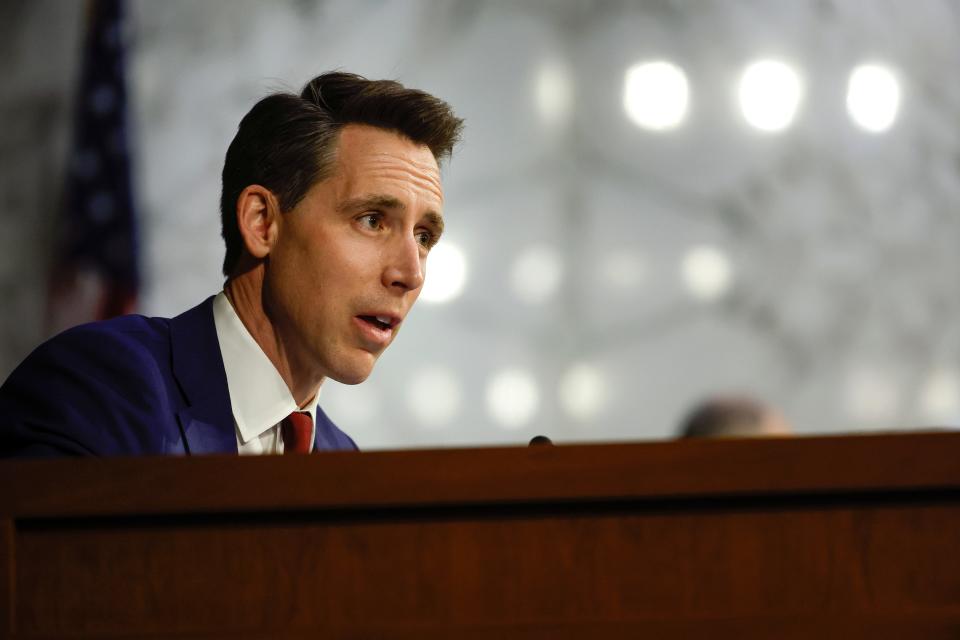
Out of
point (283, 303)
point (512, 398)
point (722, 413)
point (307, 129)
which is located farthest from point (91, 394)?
point (722, 413)

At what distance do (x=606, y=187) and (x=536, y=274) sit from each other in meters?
0.28

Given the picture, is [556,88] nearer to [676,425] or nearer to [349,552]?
[676,425]

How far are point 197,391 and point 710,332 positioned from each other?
4.71ft

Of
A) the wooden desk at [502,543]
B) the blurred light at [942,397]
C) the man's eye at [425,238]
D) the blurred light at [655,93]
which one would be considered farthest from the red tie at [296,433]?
the blurred light at [942,397]

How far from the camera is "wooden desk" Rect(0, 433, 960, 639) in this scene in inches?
18.7

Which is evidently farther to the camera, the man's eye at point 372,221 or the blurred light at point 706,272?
the blurred light at point 706,272

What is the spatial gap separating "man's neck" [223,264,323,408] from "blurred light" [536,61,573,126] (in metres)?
1.24

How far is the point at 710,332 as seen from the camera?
202 cm

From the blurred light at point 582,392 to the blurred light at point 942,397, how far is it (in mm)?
709

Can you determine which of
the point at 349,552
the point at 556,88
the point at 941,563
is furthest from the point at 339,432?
the point at 556,88

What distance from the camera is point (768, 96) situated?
214 centimetres

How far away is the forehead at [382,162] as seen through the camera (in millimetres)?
987

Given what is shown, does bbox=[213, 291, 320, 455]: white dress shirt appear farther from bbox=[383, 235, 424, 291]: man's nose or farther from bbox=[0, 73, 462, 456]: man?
bbox=[383, 235, 424, 291]: man's nose

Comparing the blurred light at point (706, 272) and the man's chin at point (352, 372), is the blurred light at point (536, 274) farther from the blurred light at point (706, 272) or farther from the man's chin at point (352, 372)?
the man's chin at point (352, 372)
